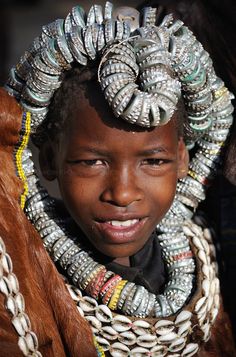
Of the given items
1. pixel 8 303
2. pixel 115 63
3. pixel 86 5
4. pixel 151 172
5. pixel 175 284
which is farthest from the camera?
pixel 86 5

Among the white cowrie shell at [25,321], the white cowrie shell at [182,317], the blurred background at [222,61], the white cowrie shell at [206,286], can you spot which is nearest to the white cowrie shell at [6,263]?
the white cowrie shell at [25,321]

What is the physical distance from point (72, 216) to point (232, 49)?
0.73m

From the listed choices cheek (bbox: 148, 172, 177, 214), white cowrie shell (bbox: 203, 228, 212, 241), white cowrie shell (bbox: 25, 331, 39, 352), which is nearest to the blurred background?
white cowrie shell (bbox: 203, 228, 212, 241)

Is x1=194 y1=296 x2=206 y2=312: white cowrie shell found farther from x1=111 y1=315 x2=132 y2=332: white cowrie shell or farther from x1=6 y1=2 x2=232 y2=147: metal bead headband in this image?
x1=6 y1=2 x2=232 y2=147: metal bead headband

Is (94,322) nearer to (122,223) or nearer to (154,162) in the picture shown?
(122,223)

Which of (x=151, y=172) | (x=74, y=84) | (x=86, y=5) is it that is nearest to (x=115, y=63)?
(x=74, y=84)

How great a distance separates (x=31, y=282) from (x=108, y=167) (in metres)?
0.37

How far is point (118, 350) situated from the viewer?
2273 mm

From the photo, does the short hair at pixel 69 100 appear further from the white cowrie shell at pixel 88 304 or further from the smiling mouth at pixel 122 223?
the white cowrie shell at pixel 88 304

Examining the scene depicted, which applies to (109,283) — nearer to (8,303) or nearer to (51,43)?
(8,303)

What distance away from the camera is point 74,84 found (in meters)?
2.21

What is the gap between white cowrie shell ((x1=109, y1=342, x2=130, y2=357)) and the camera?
226 cm

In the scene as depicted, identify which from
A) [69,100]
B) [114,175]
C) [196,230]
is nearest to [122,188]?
[114,175]

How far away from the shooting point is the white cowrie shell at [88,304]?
88.1 inches
